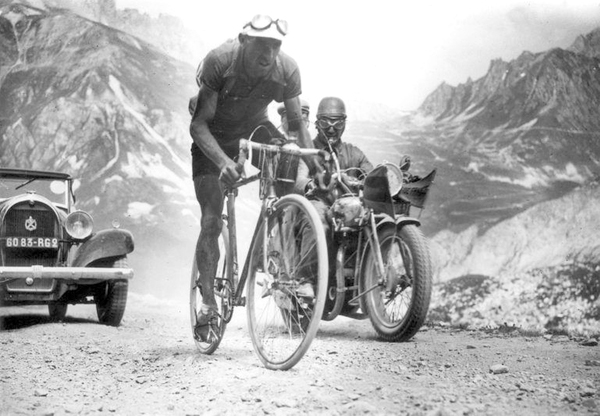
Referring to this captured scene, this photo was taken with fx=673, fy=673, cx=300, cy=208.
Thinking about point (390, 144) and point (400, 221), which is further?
point (390, 144)

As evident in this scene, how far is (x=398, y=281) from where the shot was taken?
133 inches

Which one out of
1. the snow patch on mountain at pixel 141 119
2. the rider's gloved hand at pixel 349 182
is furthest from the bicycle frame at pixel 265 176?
the snow patch on mountain at pixel 141 119

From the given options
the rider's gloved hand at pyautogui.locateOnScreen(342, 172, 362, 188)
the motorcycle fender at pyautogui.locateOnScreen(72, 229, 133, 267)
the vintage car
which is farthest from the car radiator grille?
the rider's gloved hand at pyautogui.locateOnScreen(342, 172, 362, 188)

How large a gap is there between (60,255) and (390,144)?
11.9 ft

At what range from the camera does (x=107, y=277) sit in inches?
185

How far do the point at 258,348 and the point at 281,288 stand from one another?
10.2 inches

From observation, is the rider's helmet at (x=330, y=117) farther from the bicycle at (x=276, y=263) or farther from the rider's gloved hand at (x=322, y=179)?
the bicycle at (x=276, y=263)

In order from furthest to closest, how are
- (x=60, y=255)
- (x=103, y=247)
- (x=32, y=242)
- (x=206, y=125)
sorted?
1. (x=60, y=255)
2. (x=32, y=242)
3. (x=103, y=247)
4. (x=206, y=125)

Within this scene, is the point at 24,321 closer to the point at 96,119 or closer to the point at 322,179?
the point at 322,179

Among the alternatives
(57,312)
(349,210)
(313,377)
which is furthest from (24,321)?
(313,377)

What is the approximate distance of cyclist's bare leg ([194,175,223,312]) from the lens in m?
3.03

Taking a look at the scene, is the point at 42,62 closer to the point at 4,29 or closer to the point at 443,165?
the point at 4,29

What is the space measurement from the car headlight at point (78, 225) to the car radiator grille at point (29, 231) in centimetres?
14

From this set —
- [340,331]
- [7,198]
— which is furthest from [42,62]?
[340,331]
